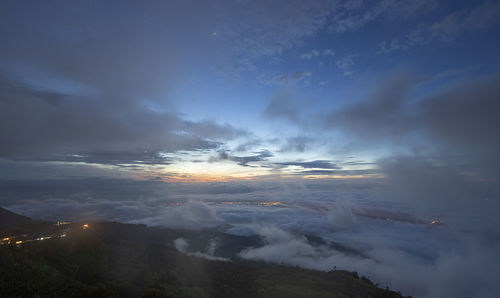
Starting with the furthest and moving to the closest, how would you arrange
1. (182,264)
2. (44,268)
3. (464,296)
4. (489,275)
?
(489,275) → (464,296) → (182,264) → (44,268)

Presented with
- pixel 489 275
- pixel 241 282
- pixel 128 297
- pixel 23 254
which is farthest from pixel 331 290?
pixel 489 275

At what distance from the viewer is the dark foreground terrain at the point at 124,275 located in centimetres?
5853

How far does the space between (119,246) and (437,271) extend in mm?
268765

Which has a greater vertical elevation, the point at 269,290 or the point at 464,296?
the point at 269,290

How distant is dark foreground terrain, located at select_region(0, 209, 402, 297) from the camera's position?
58.5 m

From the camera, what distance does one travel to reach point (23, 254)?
7375cm

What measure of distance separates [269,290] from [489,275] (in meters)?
227

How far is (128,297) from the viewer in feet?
220

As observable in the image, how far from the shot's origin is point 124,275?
327 ft

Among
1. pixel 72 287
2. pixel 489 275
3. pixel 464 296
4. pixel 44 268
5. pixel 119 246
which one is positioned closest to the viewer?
pixel 72 287

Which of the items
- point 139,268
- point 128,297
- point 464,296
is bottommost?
point 464,296

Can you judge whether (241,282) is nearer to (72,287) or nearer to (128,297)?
(128,297)

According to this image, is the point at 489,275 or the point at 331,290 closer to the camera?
the point at 331,290

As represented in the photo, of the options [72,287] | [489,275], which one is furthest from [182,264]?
[489,275]
